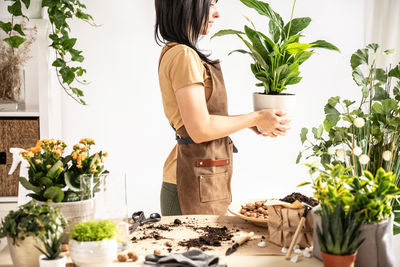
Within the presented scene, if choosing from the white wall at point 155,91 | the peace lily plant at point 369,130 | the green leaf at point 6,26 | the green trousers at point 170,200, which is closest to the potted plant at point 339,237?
the peace lily plant at point 369,130

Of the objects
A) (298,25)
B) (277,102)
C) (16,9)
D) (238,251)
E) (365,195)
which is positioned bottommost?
(238,251)

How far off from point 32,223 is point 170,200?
88cm

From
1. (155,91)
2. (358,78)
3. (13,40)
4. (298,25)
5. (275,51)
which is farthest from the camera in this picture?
(155,91)

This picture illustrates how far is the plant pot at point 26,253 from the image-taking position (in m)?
1.24

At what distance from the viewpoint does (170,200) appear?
2.04m

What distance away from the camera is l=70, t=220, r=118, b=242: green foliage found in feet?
3.99

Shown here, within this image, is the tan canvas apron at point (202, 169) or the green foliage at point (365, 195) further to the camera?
the tan canvas apron at point (202, 169)

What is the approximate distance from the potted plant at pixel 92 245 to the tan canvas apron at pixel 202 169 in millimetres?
763

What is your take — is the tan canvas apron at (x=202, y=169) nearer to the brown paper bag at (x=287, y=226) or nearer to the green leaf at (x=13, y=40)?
the brown paper bag at (x=287, y=226)

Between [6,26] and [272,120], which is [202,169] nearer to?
[272,120]

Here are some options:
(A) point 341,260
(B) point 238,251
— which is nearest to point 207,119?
(B) point 238,251

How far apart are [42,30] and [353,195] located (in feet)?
6.74

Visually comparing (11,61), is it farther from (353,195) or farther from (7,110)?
(353,195)

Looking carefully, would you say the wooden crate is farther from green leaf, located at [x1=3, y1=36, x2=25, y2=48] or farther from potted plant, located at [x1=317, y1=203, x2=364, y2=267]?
potted plant, located at [x1=317, y1=203, x2=364, y2=267]
